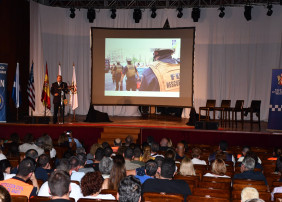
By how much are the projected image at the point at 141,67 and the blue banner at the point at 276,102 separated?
3.72 metres

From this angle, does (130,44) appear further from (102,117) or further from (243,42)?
(243,42)

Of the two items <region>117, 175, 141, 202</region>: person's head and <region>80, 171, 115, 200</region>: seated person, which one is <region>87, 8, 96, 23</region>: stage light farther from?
<region>117, 175, 141, 202</region>: person's head

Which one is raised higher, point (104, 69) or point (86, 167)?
point (104, 69)

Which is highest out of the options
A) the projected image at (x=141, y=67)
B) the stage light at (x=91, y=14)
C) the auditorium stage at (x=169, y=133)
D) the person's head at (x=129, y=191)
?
the stage light at (x=91, y=14)

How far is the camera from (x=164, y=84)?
1523 centimetres

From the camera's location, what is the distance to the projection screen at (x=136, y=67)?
595 inches

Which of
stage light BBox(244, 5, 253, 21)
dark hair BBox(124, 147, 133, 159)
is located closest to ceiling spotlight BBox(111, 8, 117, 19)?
stage light BBox(244, 5, 253, 21)

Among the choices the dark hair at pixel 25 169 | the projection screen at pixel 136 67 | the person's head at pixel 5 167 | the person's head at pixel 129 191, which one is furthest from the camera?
the projection screen at pixel 136 67

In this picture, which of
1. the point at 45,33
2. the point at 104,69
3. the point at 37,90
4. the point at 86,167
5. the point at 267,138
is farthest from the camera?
the point at 45,33

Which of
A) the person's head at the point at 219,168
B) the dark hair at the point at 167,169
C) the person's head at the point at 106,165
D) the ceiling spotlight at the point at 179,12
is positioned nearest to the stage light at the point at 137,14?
the ceiling spotlight at the point at 179,12

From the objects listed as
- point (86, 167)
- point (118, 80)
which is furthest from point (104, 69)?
point (86, 167)

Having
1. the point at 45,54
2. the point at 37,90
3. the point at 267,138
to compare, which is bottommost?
the point at 267,138

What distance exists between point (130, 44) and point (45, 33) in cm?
459

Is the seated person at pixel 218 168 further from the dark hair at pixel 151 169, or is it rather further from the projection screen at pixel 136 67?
the projection screen at pixel 136 67
